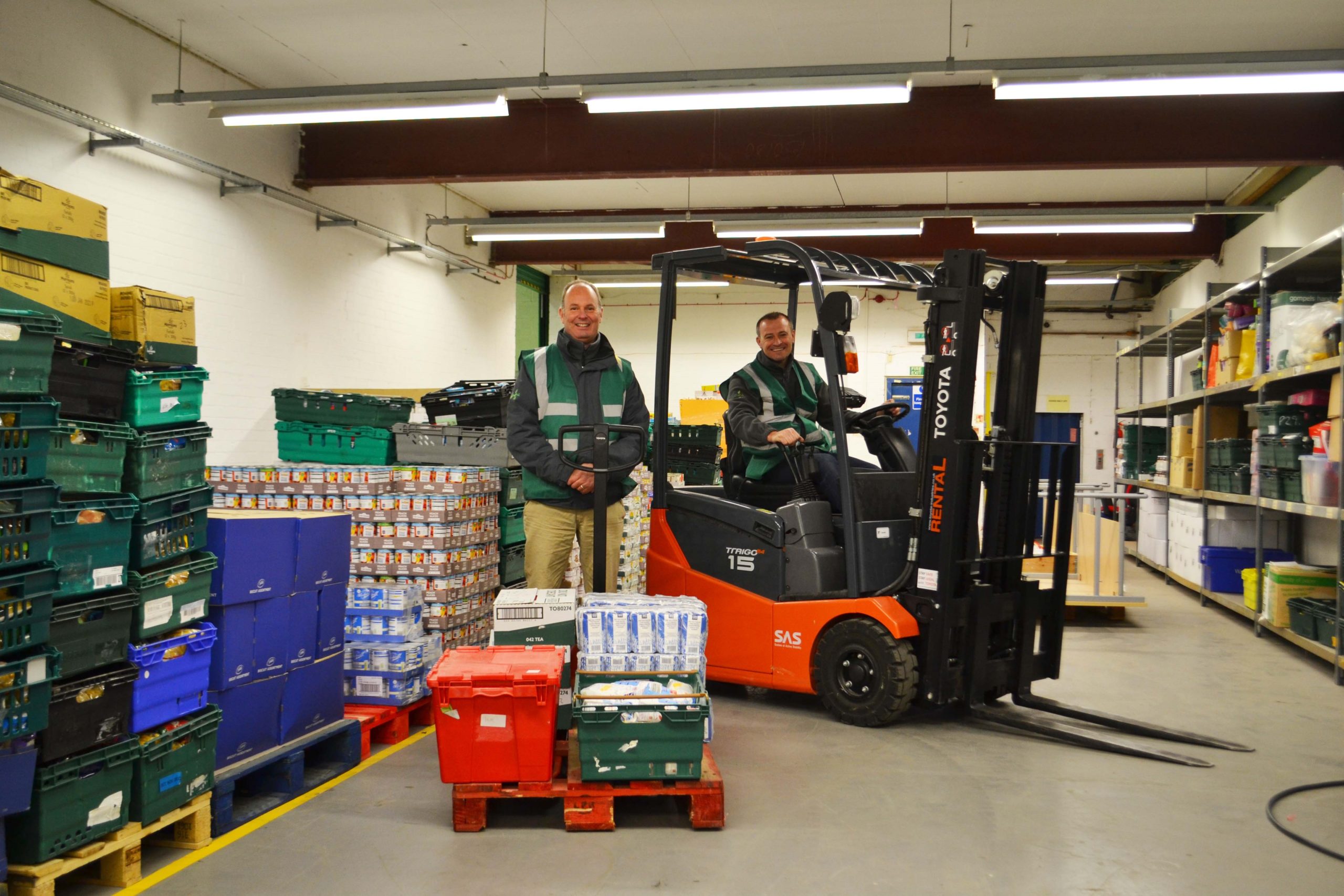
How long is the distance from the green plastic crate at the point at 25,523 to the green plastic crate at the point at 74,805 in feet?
2.41

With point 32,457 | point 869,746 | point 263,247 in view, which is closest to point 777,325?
point 869,746

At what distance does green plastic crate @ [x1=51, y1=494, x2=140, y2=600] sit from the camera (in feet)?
11.1

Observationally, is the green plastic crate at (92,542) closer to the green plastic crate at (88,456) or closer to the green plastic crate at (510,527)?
the green plastic crate at (88,456)

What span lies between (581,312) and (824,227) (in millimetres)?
8848

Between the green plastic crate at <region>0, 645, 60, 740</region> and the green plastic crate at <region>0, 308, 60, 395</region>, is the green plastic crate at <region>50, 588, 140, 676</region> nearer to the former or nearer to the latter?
the green plastic crate at <region>0, 645, 60, 740</region>

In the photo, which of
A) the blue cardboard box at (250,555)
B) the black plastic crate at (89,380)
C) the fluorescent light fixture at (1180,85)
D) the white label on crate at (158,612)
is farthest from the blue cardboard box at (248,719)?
the fluorescent light fixture at (1180,85)

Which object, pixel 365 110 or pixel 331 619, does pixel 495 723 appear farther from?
pixel 365 110

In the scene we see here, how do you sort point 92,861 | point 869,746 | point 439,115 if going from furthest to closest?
point 439,115 < point 869,746 < point 92,861

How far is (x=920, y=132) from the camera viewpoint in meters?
11.0

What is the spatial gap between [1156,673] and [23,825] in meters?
7.32

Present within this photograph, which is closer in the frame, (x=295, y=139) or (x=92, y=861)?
(x=92, y=861)

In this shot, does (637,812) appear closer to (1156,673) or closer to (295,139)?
(1156,673)

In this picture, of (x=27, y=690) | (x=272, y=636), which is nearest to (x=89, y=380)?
(x=27, y=690)

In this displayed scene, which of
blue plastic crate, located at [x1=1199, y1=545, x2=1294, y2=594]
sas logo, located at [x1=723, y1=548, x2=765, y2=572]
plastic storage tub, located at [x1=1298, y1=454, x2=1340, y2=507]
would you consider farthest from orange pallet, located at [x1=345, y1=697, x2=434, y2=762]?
blue plastic crate, located at [x1=1199, y1=545, x2=1294, y2=594]
